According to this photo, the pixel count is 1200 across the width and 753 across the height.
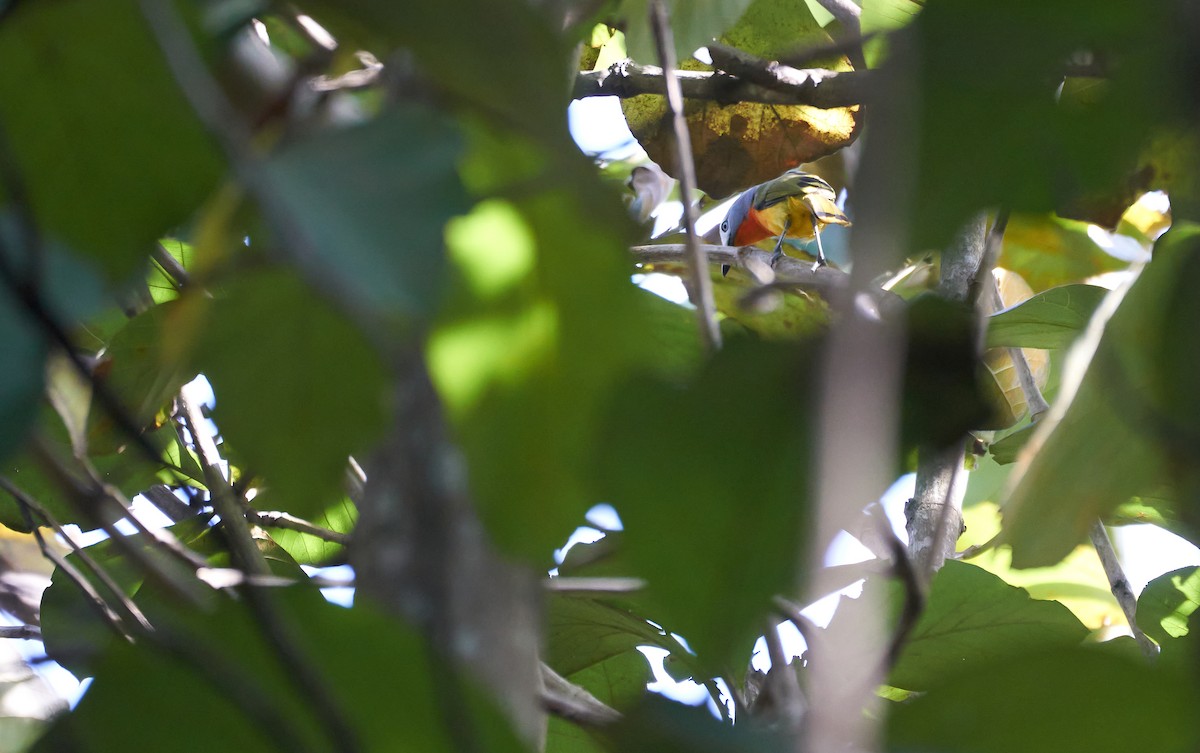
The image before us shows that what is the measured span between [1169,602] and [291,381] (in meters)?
0.71

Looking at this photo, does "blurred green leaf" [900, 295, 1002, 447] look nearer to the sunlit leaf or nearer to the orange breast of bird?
the sunlit leaf

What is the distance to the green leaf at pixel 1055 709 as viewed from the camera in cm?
19

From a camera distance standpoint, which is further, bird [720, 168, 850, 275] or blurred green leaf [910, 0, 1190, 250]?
bird [720, 168, 850, 275]

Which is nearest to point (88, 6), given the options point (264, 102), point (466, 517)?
point (264, 102)

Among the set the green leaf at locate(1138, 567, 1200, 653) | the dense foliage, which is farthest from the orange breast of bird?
the dense foliage

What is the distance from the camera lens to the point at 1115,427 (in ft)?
0.89

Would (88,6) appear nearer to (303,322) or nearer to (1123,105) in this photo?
(303,322)

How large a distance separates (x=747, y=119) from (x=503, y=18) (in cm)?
109

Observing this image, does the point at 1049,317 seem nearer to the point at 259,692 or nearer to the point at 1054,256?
the point at 259,692

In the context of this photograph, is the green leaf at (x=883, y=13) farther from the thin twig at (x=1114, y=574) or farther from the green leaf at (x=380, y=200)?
the thin twig at (x=1114, y=574)

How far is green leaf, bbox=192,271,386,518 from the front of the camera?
0.83 ft

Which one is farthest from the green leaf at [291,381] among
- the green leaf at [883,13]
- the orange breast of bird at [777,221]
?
the orange breast of bird at [777,221]

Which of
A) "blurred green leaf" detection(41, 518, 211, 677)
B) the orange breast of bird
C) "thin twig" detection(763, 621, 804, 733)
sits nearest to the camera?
"thin twig" detection(763, 621, 804, 733)

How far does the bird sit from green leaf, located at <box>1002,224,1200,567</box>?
1402 millimetres
